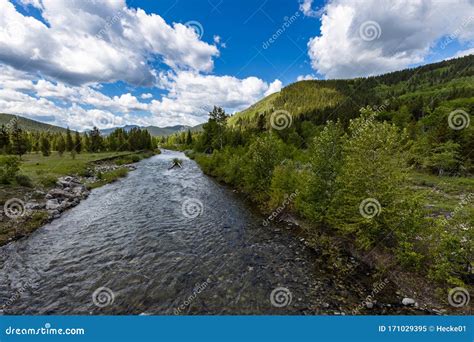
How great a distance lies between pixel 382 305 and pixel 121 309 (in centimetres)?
1186

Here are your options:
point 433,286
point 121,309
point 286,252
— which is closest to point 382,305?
point 433,286

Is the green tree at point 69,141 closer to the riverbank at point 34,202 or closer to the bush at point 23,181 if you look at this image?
the riverbank at point 34,202

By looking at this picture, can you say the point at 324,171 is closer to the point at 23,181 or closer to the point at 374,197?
the point at 374,197

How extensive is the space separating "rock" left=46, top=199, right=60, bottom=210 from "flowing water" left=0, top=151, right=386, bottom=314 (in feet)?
4.28

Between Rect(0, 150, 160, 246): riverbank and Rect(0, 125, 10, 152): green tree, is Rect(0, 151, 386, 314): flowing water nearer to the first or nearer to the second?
Rect(0, 150, 160, 246): riverbank

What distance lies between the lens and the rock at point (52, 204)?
69.3 ft

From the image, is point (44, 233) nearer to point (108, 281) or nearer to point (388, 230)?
point (108, 281)

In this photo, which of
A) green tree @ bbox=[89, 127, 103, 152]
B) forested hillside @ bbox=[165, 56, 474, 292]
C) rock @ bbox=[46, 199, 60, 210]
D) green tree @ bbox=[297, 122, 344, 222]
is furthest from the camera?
green tree @ bbox=[89, 127, 103, 152]

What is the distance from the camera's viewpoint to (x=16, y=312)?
30.8ft

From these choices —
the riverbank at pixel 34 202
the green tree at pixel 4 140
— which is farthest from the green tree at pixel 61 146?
the riverbank at pixel 34 202

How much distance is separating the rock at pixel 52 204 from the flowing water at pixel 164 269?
1.30m

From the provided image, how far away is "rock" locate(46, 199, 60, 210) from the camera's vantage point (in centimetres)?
2112

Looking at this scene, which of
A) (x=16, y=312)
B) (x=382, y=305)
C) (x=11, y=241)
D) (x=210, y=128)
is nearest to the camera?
(x=16, y=312)

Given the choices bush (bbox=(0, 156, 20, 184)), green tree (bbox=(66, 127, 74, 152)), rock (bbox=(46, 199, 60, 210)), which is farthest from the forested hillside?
green tree (bbox=(66, 127, 74, 152))
